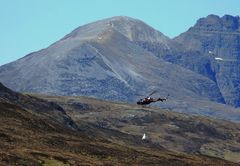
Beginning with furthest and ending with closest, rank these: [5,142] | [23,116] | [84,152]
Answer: [23,116] < [84,152] < [5,142]

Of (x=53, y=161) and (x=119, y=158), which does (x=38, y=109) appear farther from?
(x=53, y=161)

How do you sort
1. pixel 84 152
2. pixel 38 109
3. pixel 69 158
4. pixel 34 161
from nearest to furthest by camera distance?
pixel 34 161
pixel 69 158
pixel 84 152
pixel 38 109

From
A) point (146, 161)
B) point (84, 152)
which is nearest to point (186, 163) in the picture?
point (146, 161)

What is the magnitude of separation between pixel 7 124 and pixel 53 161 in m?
29.8

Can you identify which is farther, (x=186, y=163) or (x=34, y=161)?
(x=186, y=163)

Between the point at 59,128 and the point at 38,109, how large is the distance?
140ft

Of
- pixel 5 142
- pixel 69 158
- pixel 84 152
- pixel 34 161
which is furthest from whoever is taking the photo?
pixel 84 152

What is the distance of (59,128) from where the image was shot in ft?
432

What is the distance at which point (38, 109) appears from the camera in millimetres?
173125

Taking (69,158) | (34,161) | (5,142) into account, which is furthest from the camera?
(5,142)

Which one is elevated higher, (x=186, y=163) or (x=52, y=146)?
(x=52, y=146)

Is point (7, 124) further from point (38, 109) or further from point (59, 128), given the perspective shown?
point (38, 109)

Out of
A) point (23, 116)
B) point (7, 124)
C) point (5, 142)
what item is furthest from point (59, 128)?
point (5, 142)

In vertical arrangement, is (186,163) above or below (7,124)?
below
